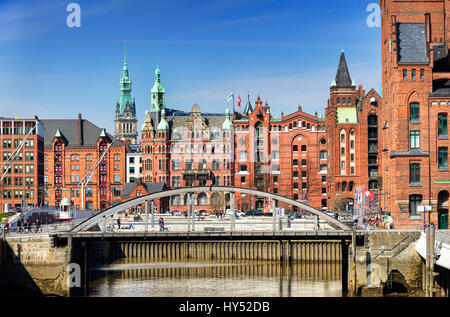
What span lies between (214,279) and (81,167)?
90.1 m

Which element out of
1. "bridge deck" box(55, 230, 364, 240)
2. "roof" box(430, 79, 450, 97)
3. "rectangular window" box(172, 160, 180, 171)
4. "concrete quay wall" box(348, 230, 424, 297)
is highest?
"roof" box(430, 79, 450, 97)

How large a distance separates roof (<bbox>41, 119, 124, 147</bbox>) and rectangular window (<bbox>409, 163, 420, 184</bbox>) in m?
94.0

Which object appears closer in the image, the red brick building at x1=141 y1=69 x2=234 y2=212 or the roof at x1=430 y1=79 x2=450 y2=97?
the roof at x1=430 y1=79 x2=450 y2=97

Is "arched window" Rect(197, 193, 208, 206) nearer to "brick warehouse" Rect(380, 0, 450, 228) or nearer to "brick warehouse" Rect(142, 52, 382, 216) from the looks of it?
"brick warehouse" Rect(142, 52, 382, 216)

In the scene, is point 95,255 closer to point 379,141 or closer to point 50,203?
point 379,141

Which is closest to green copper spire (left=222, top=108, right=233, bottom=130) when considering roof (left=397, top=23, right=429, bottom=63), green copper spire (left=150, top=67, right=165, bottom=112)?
green copper spire (left=150, top=67, right=165, bottom=112)

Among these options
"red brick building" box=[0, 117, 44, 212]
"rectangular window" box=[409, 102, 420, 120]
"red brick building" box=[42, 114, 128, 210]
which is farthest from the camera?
"red brick building" box=[42, 114, 128, 210]

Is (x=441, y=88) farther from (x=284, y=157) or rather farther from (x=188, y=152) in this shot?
(x=188, y=152)

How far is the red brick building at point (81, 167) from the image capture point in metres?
149

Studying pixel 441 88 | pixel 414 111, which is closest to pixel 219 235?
pixel 414 111

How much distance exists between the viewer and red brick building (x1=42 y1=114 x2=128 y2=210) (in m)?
149

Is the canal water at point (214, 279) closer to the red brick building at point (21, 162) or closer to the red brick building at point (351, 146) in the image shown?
the red brick building at point (21, 162)

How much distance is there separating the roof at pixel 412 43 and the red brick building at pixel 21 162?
7029 centimetres

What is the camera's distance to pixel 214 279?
65.8 m
